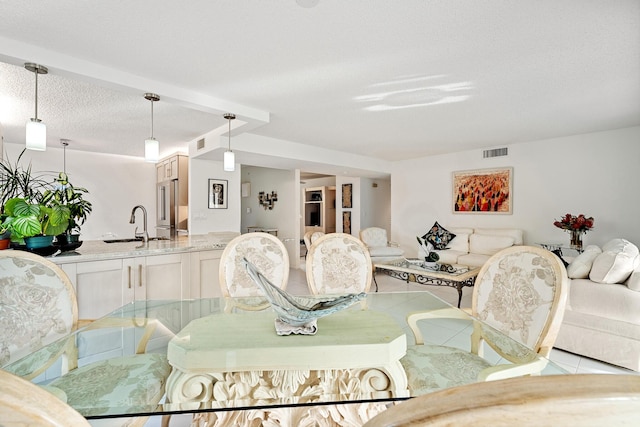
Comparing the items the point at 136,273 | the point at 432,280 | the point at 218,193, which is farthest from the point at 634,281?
the point at 218,193

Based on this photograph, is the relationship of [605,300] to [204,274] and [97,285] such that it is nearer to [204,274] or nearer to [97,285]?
[204,274]

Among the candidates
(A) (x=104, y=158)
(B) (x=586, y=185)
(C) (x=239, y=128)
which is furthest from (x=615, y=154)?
(A) (x=104, y=158)

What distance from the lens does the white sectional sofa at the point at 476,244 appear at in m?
4.82

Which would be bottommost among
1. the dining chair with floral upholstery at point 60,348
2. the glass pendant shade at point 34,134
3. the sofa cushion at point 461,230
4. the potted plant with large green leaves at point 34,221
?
the dining chair with floral upholstery at point 60,348

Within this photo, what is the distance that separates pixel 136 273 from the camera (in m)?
2.53

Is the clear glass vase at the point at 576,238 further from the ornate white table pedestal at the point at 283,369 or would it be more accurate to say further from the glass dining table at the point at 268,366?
the ornate white table pedestal at the point at 283,369

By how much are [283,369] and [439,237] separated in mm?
5120

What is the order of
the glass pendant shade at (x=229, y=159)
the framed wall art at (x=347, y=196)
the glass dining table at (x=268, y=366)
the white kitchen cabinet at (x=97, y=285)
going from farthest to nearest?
the framed wall art at (x=347, y=196), the glass pendant shade at (x=229, y=159), the white kitchen cabinet at (x=97, y=285), the glass dining table at (x=268, y=366)

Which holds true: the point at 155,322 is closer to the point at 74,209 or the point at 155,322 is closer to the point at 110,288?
the point at 110,288

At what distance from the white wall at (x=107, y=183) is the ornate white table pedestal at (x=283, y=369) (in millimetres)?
5393

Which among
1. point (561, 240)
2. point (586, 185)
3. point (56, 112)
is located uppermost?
point (56, 112)

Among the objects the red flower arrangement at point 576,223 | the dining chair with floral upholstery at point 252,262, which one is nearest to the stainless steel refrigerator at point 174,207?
the dining chair with floral upholstery at point 252,262

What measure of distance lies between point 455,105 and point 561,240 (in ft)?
10.5

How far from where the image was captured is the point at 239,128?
11.7 feet
